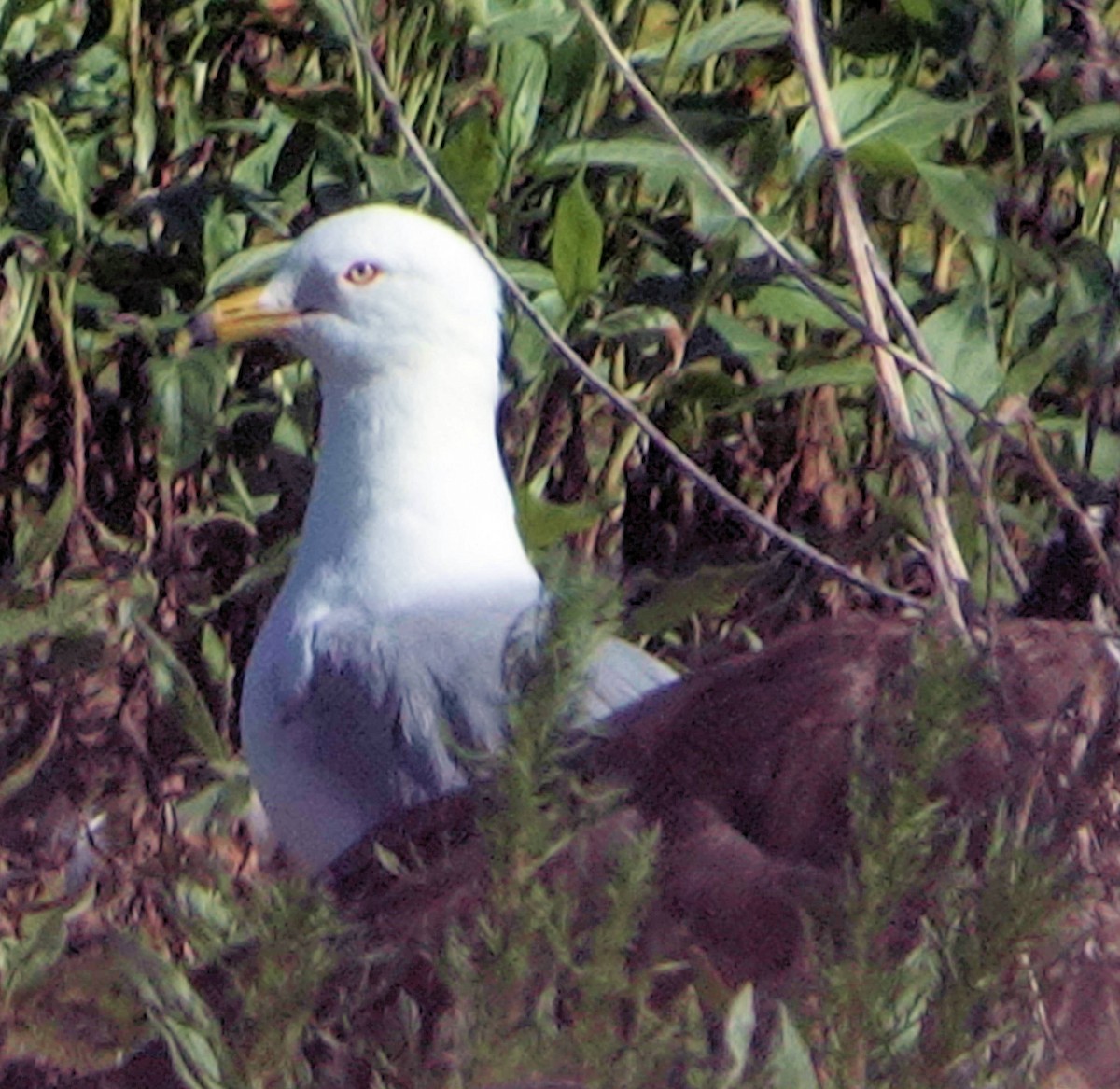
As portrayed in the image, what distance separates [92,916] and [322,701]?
1.32 ft

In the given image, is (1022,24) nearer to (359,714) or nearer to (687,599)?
(687,599)

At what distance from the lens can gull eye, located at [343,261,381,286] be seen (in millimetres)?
3799

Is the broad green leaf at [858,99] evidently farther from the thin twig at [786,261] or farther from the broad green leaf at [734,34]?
the thin twig at [786,261]

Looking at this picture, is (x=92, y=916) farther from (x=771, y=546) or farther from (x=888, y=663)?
(x=888, y=663)

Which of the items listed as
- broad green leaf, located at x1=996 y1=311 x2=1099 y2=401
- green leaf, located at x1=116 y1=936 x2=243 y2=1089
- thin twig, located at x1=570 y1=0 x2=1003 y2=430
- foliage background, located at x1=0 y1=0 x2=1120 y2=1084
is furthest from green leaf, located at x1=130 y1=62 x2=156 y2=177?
green leaf, located at x1=116 y1=936 x2=243 y2=1089

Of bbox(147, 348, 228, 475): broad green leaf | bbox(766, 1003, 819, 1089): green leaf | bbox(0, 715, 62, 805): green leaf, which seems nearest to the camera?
bbox(766, 1003, 819, 1089): green leaf

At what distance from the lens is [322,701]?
3.54 metres

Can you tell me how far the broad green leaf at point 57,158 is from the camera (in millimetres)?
3936

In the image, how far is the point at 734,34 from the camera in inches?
149

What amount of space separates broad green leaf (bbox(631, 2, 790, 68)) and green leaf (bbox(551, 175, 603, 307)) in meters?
0.23

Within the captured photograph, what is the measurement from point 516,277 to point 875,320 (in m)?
1.75

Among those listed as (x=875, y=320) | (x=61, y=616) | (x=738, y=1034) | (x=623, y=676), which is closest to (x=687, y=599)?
(x=623, y=676)

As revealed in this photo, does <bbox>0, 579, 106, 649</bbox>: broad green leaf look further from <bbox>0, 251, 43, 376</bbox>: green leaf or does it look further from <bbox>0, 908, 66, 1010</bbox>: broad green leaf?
<bbox>0, 908, 66, 1010</bbox>: broad green leaf

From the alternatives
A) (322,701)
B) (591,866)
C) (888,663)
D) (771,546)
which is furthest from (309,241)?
(591,866)
